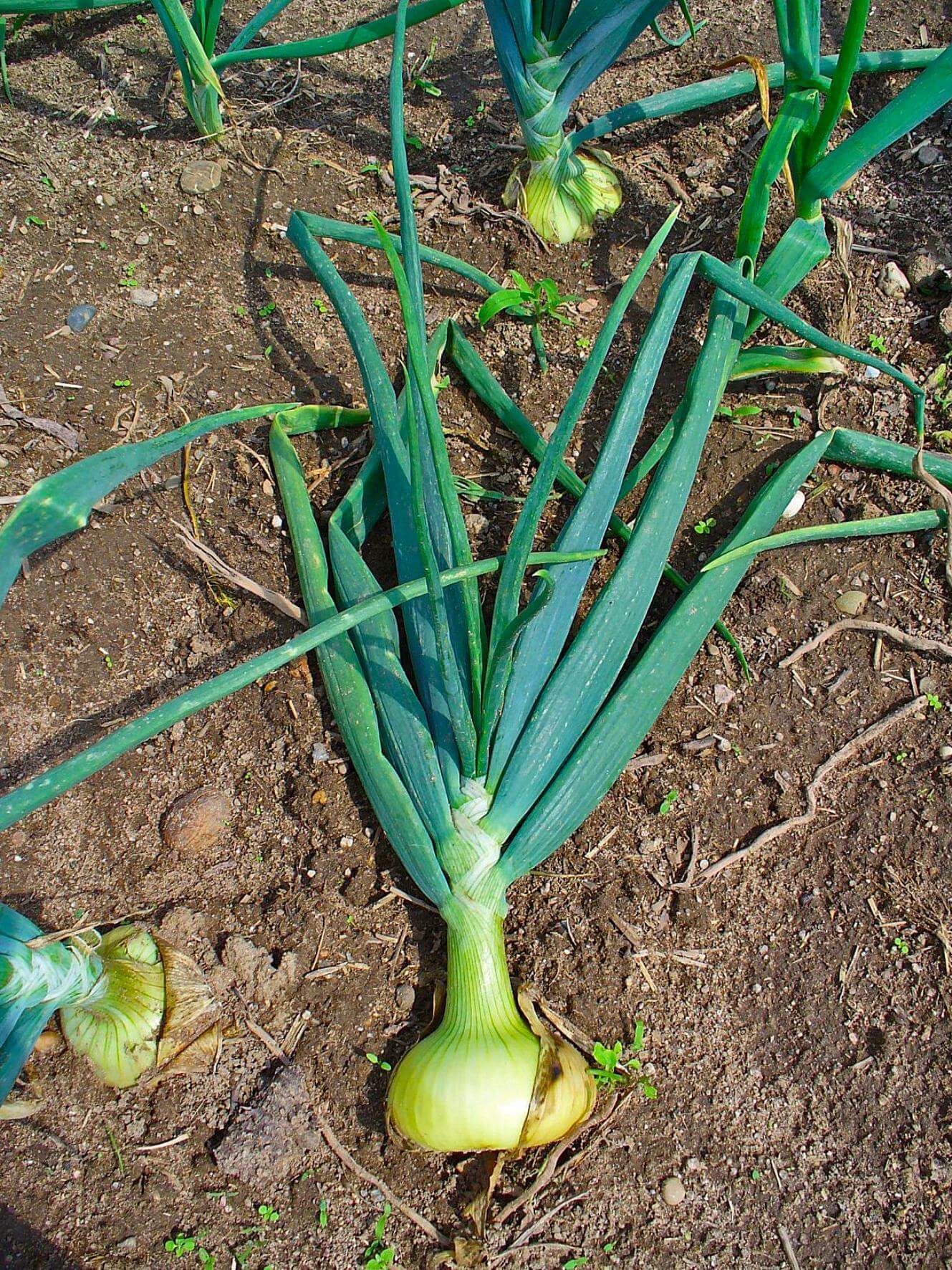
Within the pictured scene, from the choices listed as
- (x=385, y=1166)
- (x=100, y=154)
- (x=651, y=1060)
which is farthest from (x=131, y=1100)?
(x=100, y=154)

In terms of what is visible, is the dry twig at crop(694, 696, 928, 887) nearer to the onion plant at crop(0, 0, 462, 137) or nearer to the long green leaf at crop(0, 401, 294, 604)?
the long green leaf at crop(0, 401, 294, 604)

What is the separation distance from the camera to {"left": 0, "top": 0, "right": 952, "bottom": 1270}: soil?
1318 mm

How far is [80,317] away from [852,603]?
5.34ft

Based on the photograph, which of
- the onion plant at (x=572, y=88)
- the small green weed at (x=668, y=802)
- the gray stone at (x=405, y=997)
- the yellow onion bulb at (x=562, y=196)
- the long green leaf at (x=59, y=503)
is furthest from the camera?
the yellow onion bulb at (x=562, y=196)

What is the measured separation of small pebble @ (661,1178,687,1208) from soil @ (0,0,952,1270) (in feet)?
0.06

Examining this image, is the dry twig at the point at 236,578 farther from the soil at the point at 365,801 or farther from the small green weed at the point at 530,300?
the small green weed at the point at 530,300

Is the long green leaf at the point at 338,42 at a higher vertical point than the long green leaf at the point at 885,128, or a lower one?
higher

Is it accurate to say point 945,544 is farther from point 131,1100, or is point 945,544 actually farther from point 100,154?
point 100,154

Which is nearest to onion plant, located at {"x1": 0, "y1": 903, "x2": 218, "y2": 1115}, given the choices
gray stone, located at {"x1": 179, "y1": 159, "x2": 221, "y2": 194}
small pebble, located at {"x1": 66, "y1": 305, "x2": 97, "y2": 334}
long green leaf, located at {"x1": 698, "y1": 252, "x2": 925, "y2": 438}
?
small pebble, located at {"x1": 66, "y1": 305, "x2": 97, "y2": 334}

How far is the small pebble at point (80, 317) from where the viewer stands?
6.43 feet

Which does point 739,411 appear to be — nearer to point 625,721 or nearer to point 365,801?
point 625,721

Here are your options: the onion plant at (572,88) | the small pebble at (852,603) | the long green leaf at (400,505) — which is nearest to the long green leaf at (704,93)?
the onion plant at (572,88)

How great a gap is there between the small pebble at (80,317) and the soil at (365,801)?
0.07 ft

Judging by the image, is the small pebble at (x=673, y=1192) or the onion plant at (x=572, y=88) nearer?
the small pebble at (x=673, y=1192)
